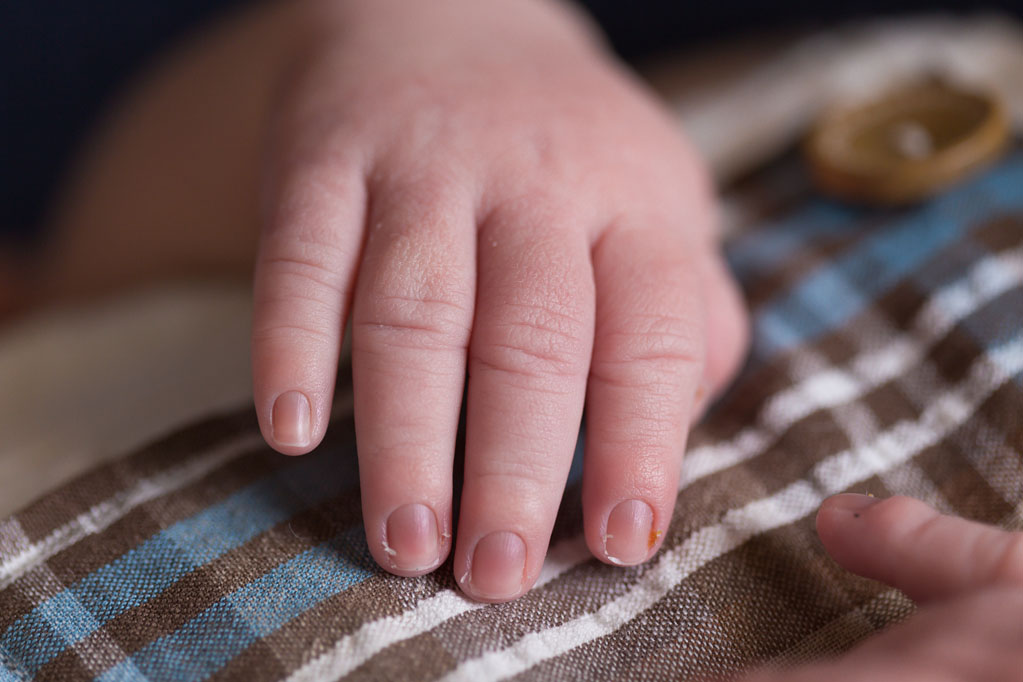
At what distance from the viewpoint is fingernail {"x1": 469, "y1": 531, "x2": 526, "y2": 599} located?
1.29 ft

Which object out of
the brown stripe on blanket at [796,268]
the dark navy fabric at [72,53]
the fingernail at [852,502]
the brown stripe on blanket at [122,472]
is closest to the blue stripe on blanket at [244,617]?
the brown stripe on blanket at [122,472]

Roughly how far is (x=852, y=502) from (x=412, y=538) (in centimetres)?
20

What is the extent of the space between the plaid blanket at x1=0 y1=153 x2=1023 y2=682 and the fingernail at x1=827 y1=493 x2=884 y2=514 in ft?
0.10

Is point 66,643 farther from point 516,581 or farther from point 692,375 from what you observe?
point 692,375

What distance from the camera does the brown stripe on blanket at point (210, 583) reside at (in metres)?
0.39

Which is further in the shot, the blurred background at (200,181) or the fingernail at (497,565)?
the blurred background at (200,181)

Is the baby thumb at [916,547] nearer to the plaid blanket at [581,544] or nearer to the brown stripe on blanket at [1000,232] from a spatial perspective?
the plaid blanket at [581,544]

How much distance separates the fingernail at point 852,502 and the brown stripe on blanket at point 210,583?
0.23m

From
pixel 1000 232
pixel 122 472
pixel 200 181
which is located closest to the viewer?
pixel 122 472

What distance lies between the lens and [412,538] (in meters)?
0.39

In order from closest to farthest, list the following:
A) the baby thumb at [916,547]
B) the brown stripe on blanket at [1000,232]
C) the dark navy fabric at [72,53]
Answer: the baby thumb at [916,547] < the brown stripe on blanket at [1000,232] < the dark navy fabric at [72,53]

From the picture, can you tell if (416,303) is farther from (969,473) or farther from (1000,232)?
(1000,232)

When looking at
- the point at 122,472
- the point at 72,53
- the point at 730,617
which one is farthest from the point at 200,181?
the point at 72,53

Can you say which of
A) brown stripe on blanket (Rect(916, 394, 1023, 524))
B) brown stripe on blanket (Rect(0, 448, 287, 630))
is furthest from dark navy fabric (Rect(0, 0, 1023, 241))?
brown stripe on blanket (Rect(0, 448, 287, 630))
